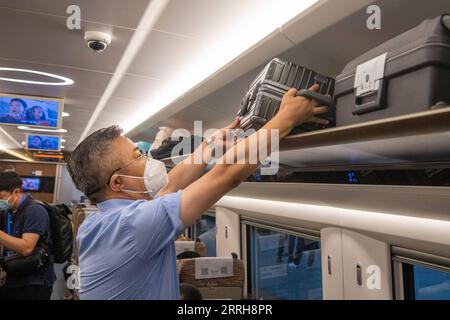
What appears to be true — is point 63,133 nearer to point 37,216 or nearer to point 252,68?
point 37,216

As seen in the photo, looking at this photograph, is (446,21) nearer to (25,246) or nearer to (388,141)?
(388,141)

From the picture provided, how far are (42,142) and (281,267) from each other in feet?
18.0

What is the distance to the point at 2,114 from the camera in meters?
3.83

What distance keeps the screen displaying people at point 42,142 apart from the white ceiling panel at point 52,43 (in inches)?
183

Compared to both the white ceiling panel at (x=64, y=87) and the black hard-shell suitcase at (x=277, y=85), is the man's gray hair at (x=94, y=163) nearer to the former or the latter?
the black hard-shell suitcase at (x=277, y=85)

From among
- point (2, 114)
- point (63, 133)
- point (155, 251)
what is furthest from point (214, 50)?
point (63, 133)

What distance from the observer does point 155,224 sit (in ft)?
3.96

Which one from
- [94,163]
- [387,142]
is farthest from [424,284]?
[94,163]

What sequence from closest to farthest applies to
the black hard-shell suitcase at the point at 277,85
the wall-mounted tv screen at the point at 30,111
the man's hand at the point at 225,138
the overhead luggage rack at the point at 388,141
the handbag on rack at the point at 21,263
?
the overhead luggage rack at the point at 388,141, the black hard-shell suitcase at the point at 277,85, the man's hand at the point at 225,138, the handbag on rack at the point at 21,263, the wall-mounted tv screen at the point at 30,111

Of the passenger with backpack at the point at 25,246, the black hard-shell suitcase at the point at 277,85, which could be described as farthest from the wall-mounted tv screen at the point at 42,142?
the black hard-shell suitcase at the point at 277,85

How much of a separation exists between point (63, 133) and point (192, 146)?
197 inches

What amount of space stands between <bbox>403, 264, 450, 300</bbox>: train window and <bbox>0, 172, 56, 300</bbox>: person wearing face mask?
101 inches

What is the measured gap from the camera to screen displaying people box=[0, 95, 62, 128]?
3.81m

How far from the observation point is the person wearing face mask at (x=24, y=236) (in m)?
2.79
